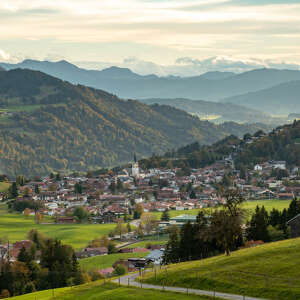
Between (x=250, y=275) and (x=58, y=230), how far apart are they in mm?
76644

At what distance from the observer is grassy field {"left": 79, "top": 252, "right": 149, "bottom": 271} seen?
75.2m

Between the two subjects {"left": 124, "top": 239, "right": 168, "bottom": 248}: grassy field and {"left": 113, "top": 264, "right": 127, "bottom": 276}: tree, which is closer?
{"left": 113, "top": 264, "right": 127, "bottom": 276}: tree

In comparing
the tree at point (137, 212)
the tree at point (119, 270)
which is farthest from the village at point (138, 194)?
the tree at point (119, 270)

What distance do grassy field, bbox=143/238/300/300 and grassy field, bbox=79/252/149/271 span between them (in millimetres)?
32332

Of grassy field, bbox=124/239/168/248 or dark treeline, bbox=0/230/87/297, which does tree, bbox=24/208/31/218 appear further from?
dark treeline, bbox=0/230/87/297

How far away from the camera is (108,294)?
3825 cm

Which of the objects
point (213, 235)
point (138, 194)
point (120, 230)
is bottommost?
point (120, 230)

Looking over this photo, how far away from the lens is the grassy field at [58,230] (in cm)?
10056

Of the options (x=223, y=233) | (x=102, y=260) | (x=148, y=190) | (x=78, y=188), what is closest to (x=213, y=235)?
(x=223, y=233)

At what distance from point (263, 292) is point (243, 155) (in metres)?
167

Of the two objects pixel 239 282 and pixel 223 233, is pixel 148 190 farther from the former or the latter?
pixel 239 282

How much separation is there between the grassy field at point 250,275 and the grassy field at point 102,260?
106ft

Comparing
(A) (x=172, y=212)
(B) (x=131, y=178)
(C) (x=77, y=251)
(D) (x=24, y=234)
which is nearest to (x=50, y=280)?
(C) (x=77, y=251)

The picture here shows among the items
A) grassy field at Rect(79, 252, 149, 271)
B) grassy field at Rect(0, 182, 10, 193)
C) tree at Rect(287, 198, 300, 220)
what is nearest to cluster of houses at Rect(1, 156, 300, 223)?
grassy field at Rect(0, 182, 10, 193)
